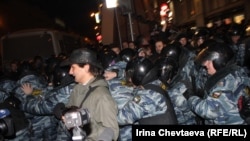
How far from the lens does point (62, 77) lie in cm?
570

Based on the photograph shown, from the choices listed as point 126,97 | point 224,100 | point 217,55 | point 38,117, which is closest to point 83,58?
A: point 126,97

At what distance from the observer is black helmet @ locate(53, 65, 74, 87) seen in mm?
5533

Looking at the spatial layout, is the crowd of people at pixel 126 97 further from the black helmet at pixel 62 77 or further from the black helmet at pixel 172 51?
the black helmet at pixel 172 51

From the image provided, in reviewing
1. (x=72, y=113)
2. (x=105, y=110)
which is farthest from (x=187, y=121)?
(x=72, y=113)

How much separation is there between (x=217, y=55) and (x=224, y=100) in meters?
0.76

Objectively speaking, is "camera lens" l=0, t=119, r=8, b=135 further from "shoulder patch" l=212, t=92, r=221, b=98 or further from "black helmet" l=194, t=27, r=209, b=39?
"black helmet" l=194, t=27, r=209, b=39

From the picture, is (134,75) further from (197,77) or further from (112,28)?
(112,28)

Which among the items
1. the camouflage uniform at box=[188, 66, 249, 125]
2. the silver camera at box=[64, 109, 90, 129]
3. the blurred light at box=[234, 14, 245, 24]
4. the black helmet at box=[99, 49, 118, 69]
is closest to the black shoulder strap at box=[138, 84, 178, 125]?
the camouflage uniform at box=[188, 66, 249, 125]

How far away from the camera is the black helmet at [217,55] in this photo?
15.5 ft

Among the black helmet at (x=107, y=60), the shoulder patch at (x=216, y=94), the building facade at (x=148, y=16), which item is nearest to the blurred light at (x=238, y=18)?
the building facade at (x=148, y=16)

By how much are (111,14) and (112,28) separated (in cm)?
89

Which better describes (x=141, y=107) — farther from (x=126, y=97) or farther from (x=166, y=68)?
(x=166, y=68)

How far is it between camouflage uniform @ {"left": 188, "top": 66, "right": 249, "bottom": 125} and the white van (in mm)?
11993

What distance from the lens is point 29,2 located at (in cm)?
4816
